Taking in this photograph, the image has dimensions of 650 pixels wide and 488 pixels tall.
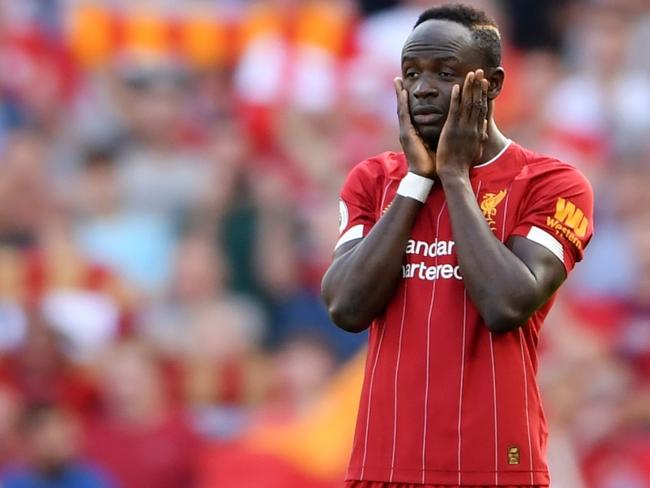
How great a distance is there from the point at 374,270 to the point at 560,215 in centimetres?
52

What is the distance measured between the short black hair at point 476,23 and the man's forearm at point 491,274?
17.2 inches

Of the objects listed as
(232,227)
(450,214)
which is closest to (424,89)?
(450,214)

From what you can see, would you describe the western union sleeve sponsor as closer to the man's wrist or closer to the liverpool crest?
the liverpool crest

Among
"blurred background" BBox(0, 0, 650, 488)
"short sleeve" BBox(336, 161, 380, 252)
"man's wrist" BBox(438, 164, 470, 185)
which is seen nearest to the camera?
"man's wrist" BBox(438, 164, 470, 185)

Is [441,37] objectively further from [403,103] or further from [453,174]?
[453,174]

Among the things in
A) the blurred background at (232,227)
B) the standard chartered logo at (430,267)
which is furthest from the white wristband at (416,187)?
the blurred background at (232,227)

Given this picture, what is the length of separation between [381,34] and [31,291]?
10.4 ft

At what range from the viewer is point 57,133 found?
1064 cm

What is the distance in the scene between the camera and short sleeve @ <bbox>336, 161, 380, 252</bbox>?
4.21 m

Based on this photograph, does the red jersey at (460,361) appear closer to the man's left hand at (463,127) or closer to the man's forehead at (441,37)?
the man's left hand at (463,127)

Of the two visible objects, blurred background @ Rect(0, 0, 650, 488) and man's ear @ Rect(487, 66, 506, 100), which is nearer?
man's ear @ Rect(487, 66, 506, 100)

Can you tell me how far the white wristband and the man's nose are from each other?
8.5 inches

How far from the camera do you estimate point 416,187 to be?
400 cm

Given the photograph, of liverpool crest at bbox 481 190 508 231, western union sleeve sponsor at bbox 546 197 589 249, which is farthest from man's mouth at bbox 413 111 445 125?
western union sleeve sponsor at bbox 546 197 589 249
